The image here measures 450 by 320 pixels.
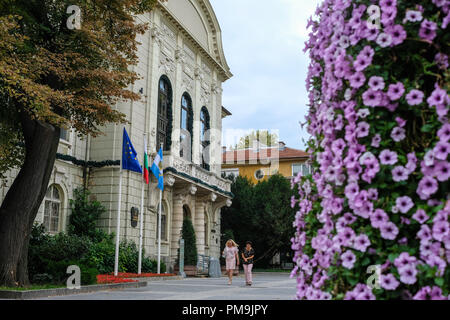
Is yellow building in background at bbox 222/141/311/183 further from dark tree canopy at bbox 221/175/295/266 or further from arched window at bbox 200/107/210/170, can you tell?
arched window at bbox 200/107/210/170

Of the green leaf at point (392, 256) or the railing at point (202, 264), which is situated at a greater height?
the green leaf at point (392, 256)

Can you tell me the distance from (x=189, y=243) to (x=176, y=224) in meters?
1.31

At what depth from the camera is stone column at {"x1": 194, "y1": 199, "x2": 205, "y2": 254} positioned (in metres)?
31.6

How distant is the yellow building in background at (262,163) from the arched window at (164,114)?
2692 cm

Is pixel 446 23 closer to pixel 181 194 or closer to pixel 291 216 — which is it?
pixel 181 194

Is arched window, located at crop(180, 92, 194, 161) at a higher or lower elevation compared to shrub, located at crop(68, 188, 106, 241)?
higher

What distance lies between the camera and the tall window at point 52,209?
2145 cm

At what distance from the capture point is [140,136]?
2508cm

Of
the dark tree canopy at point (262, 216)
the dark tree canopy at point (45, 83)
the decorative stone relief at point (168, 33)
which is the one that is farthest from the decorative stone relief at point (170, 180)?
the dark tree canopy at point (262, 216)

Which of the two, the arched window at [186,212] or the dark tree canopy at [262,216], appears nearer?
the arched window at [186,212]

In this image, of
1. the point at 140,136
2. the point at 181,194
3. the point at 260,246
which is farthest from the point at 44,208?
the point at 260,246

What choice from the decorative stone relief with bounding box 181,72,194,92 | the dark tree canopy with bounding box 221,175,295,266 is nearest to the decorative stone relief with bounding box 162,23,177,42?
the decorative stone relief with bounding box 181,72,194,92

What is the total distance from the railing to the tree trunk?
600 inches

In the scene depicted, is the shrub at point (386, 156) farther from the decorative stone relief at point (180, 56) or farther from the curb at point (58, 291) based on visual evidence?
the decorative stone relief at point (180, 56)
